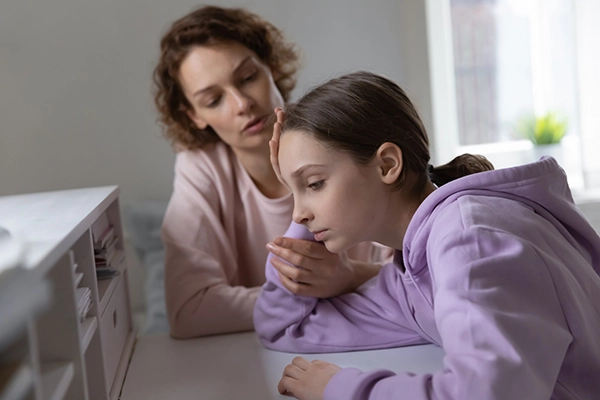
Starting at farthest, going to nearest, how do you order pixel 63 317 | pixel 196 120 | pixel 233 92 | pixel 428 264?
1. pixel 196 120
2. pixel 233 92
3. pixel 428 264
4. pixel 63 317

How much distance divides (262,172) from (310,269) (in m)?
0.49

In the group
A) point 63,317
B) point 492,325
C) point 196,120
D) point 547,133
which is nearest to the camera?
point 492,325

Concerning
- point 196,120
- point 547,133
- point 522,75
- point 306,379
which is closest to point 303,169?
point 306,379

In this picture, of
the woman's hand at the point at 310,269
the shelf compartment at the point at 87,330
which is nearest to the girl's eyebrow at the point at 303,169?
the woman's hand at the point at 310,269

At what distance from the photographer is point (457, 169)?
1158 millimetres

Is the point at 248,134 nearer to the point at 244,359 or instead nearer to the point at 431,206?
the point at 244,359

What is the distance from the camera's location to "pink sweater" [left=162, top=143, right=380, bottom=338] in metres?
1.45

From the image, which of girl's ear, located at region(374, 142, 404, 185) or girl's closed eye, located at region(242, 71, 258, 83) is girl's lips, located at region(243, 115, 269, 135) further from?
girl's ear, located at region(374, 142, 404, 185)

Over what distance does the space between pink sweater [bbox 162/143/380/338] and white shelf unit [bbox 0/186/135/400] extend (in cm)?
15

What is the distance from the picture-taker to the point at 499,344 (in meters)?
0.75

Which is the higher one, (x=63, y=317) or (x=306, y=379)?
(x=63, y=317)

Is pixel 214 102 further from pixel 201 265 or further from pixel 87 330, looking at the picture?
pixel 87 330


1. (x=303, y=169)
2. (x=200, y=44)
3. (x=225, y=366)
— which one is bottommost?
(x=225, y=366)

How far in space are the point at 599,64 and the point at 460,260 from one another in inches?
83.5
